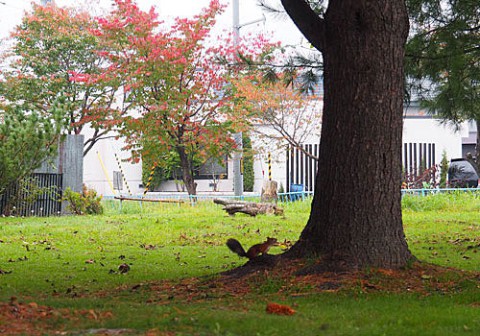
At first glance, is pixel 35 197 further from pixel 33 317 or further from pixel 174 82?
pixel 33 317

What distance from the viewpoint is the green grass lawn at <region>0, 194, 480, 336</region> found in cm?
412

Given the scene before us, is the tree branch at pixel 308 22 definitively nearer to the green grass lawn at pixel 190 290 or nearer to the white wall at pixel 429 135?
the green grass lawn at pixel 190 290

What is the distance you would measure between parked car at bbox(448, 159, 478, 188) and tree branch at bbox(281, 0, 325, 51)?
48.3 feet

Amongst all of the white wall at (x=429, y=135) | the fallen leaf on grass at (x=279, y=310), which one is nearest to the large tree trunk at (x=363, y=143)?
the fallen leaf on grass at (x=279, y=310)

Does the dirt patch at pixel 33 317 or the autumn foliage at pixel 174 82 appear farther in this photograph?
the autumn foliage at pixel 174 82

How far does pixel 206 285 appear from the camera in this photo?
604 cm

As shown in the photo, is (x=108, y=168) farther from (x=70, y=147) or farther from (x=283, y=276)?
(x=283, y=276)

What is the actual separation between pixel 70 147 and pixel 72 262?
8.78 metres

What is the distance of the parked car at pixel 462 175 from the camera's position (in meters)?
20.4

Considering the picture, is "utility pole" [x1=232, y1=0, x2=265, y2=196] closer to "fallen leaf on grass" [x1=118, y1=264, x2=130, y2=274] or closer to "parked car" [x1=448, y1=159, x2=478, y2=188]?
"parked car" [x1=448, y1=159, x2=478, y2=188]

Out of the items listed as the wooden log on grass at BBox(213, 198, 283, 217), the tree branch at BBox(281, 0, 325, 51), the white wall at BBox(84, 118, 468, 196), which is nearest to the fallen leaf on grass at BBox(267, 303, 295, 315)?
the tree branch at BBox(281, 0, 325, 51)

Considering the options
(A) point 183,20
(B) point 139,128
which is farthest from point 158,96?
(A) point 183,20

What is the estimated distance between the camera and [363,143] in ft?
19.9

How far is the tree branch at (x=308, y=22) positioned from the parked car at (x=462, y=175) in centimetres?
1472
